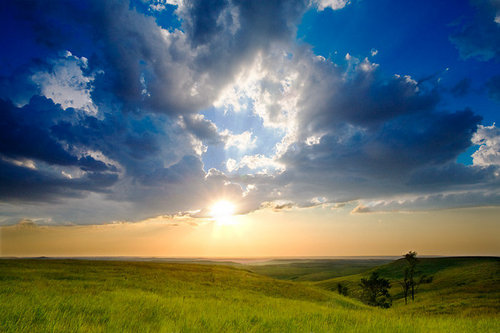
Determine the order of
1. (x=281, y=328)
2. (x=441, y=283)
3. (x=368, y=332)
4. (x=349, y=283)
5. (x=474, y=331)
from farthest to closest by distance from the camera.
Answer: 1. (x=349, y=283)
2. (x=441, y=283)
3. (x=474, y=331)
4. (x=281, y=328)
5. (x=368, y=332)

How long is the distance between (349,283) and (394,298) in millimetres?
35529

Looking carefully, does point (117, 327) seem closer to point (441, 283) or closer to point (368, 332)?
point (368, 332)

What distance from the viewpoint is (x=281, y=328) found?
21.9 ft

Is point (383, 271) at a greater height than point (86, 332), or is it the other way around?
point (86, 332)

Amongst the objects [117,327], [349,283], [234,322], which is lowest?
[349,283]

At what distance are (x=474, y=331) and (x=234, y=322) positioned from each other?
7.71 metres

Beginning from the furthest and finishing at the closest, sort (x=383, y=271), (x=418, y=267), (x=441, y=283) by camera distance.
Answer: (x=383, y=271) → (x=418, y=267) → (x=441, y=283)

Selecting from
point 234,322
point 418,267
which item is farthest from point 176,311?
point 418,267

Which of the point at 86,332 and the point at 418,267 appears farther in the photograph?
the point at 418,267

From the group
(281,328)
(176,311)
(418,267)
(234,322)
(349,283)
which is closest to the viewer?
(281,328)

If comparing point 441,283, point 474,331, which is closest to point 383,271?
point 441,283

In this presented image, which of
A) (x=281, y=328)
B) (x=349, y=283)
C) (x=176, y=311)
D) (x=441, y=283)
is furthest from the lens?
(x=349, y=283)

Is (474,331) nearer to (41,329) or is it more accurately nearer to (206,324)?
(206,324)

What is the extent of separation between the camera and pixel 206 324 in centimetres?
651
